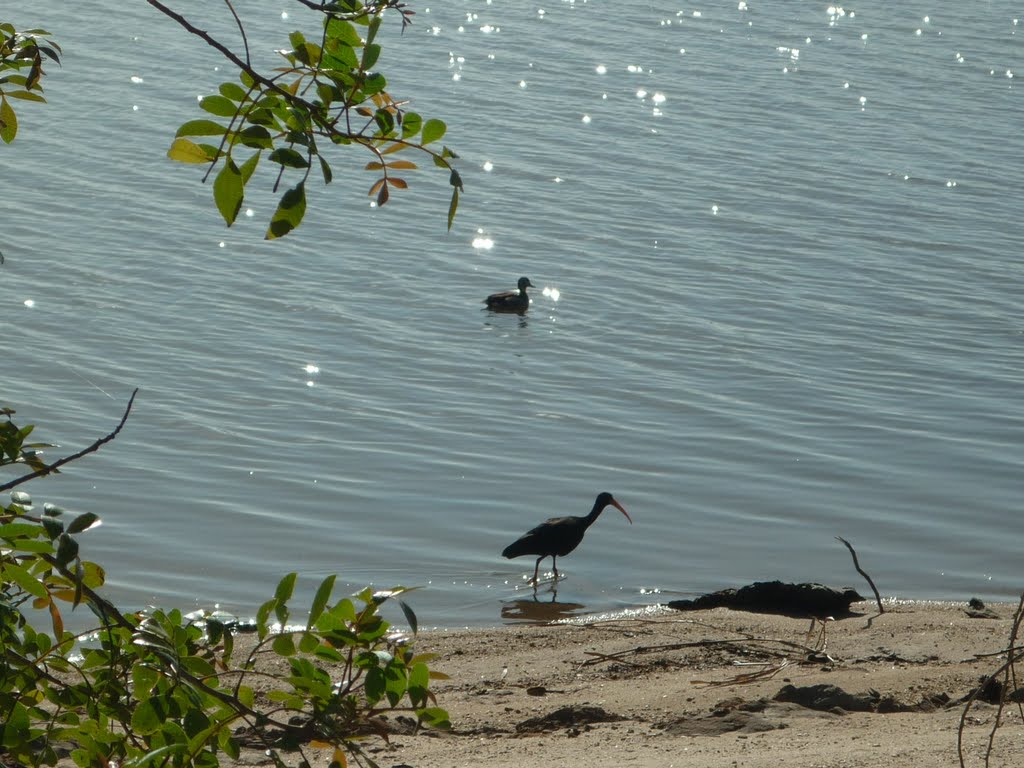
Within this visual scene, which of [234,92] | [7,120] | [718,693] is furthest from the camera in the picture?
[718,693]

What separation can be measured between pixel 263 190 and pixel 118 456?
947cm

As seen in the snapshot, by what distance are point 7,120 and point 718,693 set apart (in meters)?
4.27

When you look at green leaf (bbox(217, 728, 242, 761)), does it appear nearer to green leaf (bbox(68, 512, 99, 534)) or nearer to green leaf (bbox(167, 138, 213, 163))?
green leaf (bbox(68, 512, 99, 534))

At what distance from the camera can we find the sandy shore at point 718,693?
208 inches

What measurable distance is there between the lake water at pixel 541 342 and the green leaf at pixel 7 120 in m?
5.66

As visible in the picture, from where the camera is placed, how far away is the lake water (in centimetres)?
1022

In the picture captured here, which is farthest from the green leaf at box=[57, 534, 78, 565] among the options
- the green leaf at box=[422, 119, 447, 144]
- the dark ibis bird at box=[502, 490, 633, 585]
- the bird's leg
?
the bird's leg

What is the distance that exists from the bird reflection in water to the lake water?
1.1 inches

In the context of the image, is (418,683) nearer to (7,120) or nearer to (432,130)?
(432,130)

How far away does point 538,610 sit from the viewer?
9.39 meters

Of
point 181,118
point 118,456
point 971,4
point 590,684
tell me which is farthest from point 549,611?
point 971,4

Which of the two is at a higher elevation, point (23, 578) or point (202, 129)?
point (202, 129)

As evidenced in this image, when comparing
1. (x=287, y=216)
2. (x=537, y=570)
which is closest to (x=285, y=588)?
(x=287, y=216)

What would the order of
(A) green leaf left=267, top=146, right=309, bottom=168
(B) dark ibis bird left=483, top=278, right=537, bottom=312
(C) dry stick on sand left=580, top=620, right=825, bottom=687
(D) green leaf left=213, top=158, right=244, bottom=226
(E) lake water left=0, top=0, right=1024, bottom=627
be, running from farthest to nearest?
1. (B) dark ibis bird left=483, top=278, right=537, bottom=312
2. (E) lake water left=0, top=0, right=1024, bottom=627
3. (C) dry stick on sand left=580, top=620, right=825, bottom=687
4. (A) green leaf left=267, top=146, right=309, bottom=168
5. (D) green leaf left=213, top=158, right=244, bottom=226
